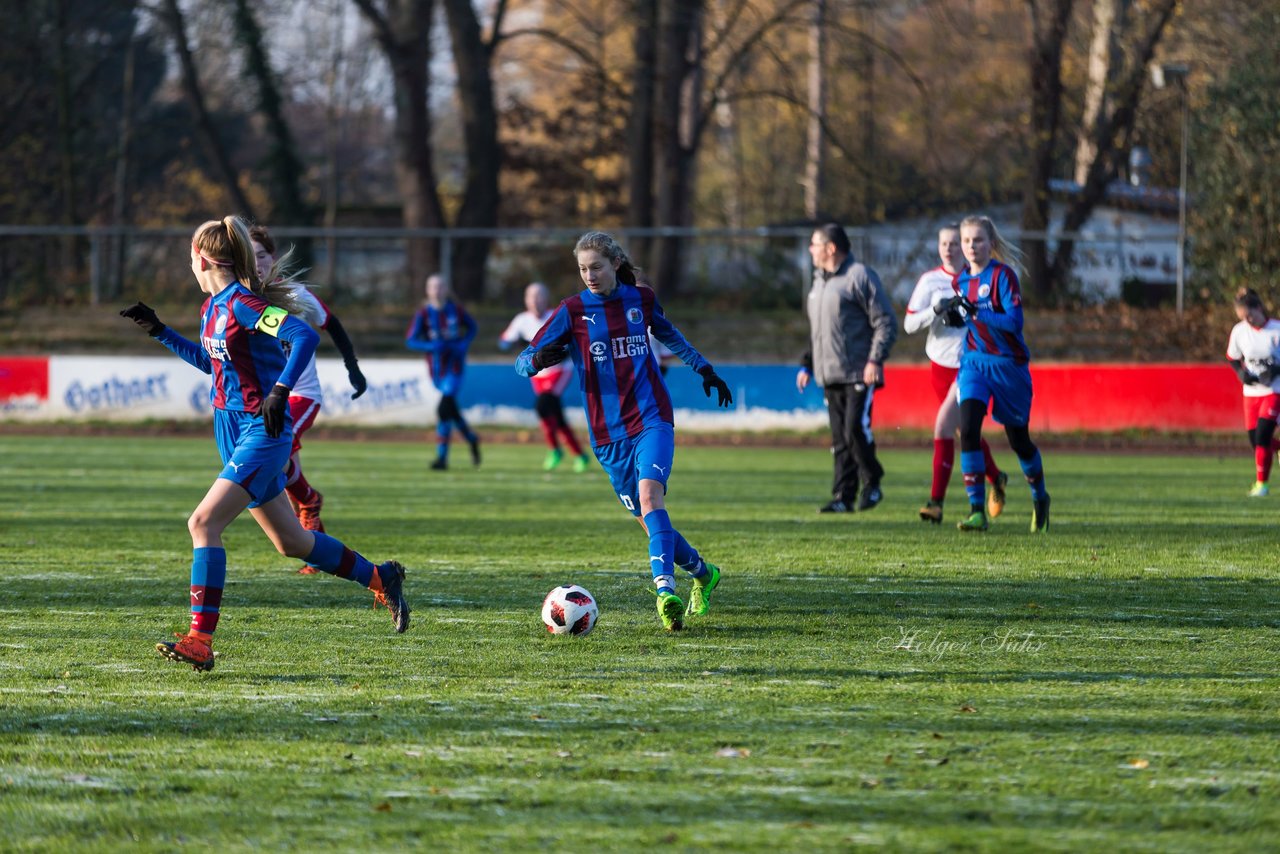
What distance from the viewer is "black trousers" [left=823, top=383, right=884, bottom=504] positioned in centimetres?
1245

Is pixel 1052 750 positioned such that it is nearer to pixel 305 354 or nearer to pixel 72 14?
pixel 305 354

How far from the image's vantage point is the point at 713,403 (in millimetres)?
24203

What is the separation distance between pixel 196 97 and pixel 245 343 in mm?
31252

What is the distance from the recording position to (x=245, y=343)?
6641mm

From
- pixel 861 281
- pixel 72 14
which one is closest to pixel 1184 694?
pixel 861 281

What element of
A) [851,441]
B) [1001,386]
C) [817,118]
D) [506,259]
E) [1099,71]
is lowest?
[851,441]

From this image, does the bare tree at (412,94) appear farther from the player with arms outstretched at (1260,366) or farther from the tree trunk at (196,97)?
the player with arms outstretched at (1260,366)

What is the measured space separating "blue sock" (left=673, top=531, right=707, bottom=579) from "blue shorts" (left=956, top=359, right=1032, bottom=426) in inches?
151

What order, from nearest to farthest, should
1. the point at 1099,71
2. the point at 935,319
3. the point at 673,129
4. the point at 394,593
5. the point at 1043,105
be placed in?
the point at 394,593
the point at 935,319
the point at 1043,105
the point at 1099,71
the point at 673,129

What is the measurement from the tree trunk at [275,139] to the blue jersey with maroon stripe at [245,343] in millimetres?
31534

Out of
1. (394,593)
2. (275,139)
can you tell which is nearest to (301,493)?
(394,593)

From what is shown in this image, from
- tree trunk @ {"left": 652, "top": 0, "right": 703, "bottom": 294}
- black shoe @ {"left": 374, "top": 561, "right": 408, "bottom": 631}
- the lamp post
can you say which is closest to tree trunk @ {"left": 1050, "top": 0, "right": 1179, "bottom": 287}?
the lamp post

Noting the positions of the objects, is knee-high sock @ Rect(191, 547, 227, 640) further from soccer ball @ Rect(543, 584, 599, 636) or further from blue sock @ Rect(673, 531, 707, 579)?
blue sock @ Rect(673, 531, 707, 579)

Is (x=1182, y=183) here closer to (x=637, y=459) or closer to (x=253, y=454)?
(x=637, y=459)
